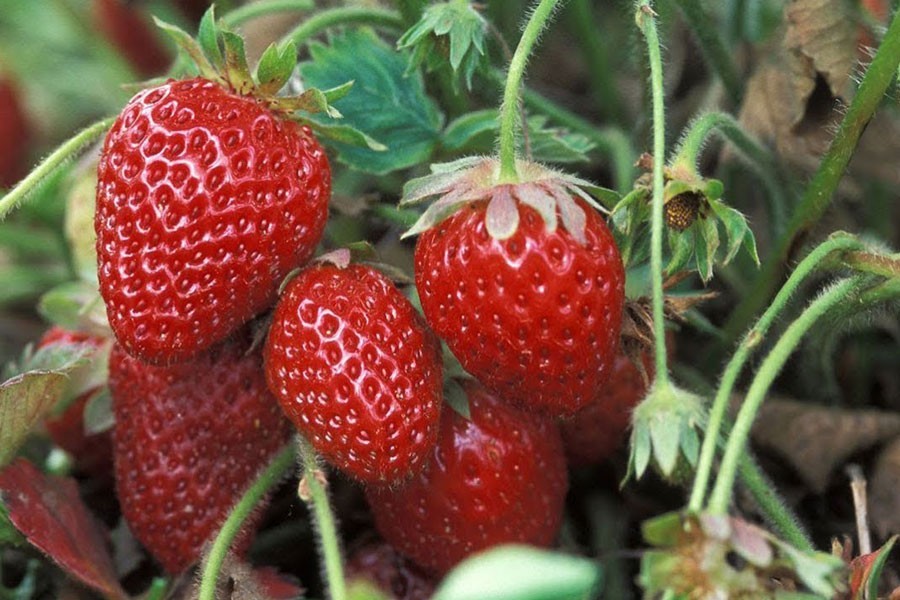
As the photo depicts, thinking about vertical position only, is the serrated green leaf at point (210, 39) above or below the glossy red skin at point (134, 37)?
above

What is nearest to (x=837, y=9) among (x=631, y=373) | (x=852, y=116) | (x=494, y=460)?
(x=852, y=116)

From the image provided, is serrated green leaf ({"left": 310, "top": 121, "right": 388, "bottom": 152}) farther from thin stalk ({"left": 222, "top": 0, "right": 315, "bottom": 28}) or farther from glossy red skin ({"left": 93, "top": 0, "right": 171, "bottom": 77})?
glossy red skin ({"left": 93, "top": 0, "right": 171, "bottom": 77})

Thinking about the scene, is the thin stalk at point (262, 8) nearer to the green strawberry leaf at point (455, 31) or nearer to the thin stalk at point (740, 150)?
the green strawberry leaf at point (455, 31)

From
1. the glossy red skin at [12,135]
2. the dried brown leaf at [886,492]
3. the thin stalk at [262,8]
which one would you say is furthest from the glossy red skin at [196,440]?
the glossy red skin at [12,135]

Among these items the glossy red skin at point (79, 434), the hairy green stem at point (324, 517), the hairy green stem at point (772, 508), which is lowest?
the glossy red skin at point (79, 434)

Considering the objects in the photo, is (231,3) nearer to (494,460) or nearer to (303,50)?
(303,50)

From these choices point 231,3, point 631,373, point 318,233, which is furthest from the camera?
point 231,3

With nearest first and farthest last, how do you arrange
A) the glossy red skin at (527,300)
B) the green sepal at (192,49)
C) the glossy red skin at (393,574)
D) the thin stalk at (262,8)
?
the glossy red skin at (527,300), the green sepal at (192,49), the glossy red skin at (393,574), the thin stalk at (262,8)

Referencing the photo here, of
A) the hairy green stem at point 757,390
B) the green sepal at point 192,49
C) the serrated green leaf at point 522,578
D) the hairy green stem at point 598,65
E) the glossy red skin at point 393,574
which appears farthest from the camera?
the hairy green stem at point 598,65
